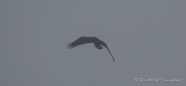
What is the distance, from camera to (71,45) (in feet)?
81.6

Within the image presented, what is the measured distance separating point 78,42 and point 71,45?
0.46 metres

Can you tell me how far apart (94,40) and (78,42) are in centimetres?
96

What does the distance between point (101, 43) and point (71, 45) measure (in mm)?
1873

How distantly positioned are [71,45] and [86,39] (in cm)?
96

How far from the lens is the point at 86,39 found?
24781 millimetres

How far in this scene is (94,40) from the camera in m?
24.8

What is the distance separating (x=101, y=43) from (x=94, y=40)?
727 mm

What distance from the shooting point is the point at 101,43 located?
79.6 feet

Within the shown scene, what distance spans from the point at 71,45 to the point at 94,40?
1396mm

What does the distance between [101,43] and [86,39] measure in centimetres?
105

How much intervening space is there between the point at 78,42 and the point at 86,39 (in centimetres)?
53

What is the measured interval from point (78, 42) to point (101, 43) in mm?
1520

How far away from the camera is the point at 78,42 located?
2494 cm
